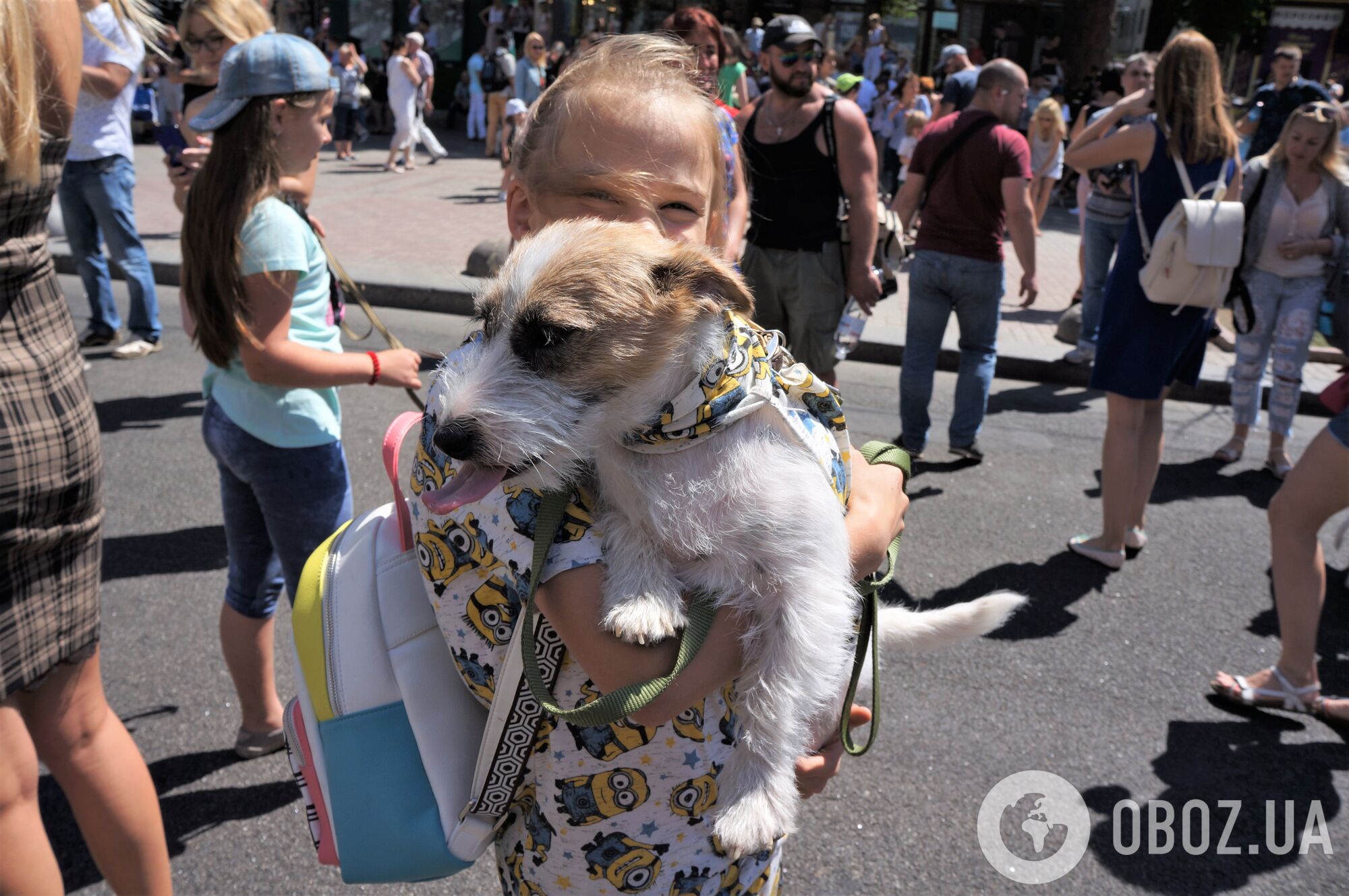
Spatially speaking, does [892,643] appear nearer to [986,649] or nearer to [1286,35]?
[986,649]

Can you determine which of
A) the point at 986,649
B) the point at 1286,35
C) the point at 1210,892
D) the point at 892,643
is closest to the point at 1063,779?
the point at 1210,892

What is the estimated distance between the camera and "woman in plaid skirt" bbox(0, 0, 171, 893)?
171cm

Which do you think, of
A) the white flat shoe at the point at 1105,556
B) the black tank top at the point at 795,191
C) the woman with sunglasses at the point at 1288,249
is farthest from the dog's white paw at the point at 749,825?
the woman with sunglasses at the point at 1288,249

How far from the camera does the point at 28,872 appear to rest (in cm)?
181

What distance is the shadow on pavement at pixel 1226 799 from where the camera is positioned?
286 centimetres

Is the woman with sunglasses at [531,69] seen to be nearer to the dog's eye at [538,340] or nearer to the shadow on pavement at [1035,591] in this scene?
the shadow on pavement at [1035,591]

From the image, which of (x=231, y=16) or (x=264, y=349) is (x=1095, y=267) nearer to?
(x=231, y=16)

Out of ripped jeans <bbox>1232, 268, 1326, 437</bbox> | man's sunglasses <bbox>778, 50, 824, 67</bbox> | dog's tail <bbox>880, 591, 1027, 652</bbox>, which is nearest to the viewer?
dog's tail <bbox>880, 591, 1027, 652</bbox>

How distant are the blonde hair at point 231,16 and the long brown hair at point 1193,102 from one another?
414 cm

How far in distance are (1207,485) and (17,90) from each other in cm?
614

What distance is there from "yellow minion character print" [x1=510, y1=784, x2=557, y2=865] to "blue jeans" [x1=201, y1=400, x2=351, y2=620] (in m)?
1.44

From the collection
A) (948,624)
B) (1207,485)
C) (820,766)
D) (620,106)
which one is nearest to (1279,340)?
(1207,485)

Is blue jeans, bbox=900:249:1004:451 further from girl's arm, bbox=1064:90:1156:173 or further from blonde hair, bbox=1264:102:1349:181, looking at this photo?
blonde hair, bbox=1264:102:1349:181

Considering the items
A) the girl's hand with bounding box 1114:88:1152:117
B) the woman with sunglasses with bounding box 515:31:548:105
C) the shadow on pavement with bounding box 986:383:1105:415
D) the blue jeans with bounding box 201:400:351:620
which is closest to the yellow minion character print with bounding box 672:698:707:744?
the blue jeans with bounding box 201:400:351:620
